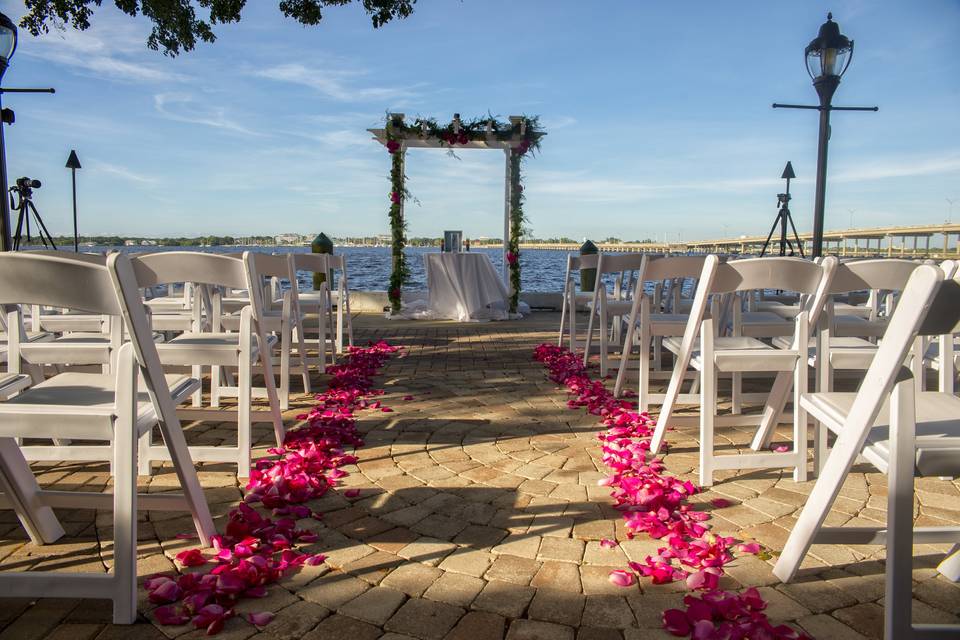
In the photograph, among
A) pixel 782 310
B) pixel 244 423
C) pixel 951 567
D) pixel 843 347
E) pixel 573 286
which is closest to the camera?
pixel 951 567

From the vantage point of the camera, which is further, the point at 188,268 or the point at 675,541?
the point at 188,268

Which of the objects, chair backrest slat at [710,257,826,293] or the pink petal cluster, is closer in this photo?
the pink petal cluster

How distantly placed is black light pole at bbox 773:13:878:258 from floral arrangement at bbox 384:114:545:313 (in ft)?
13.5

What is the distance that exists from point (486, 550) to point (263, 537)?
0.74 m

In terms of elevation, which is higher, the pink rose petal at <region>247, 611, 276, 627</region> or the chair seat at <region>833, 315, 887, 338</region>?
the chair seat at <region>833, 315, 887, 338</region>

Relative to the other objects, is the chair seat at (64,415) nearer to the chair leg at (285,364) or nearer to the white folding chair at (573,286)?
the chair leg at (285,364)

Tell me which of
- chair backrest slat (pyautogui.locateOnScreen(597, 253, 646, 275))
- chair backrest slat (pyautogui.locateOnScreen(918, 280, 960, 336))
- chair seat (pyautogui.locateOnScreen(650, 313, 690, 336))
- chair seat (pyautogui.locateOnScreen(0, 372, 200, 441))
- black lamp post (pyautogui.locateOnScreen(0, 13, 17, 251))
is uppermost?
black lamp post (pyautogui.locateOnScreen(0, 13, 17, 251))

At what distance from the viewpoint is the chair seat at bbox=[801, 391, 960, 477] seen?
1.31 m

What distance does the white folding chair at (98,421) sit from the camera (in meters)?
1.33

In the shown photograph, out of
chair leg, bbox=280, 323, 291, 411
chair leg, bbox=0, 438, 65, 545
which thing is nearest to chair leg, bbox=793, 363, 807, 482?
chair leg, bbox=280, 323, 291, 411

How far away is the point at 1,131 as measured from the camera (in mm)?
3980

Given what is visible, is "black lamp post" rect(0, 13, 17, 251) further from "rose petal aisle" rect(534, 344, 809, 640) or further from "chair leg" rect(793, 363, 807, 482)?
"chair leg" rect(793, 363, 807, 482)

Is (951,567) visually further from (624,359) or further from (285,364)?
(285,364)

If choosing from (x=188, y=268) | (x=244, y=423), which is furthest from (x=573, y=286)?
(x=188, y=268)
